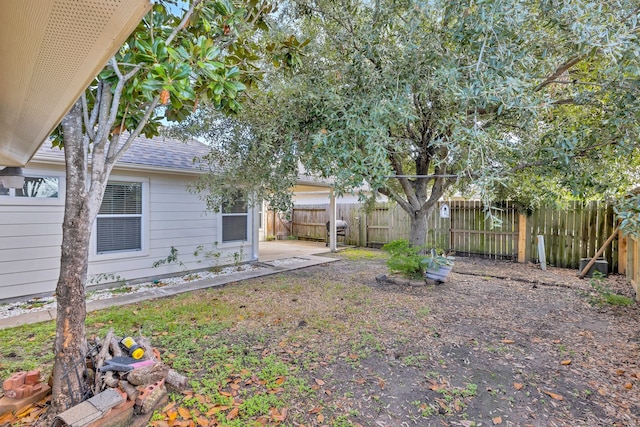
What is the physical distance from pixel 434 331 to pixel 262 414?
97.6 inches

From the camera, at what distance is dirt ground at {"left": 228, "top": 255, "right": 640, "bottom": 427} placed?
2465 millimetres

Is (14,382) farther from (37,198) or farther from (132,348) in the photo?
(37,198)

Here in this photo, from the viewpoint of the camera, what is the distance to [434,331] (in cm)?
399

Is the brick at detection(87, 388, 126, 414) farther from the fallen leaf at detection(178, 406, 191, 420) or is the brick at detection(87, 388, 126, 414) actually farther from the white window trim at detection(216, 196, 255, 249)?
the white window trim at detection(216, 196, 255, 249)

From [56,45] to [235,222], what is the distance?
23.3 feet

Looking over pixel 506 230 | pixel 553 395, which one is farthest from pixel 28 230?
pixel 506 230

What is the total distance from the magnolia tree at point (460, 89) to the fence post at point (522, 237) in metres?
3.38

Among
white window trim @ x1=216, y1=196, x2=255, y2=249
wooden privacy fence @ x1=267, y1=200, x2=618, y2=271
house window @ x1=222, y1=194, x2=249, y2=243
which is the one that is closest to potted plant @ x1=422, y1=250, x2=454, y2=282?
wooden privacy fence @ x1=267, y1=200, x2=618, y2=271

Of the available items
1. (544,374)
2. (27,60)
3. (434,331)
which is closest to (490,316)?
(434,331)

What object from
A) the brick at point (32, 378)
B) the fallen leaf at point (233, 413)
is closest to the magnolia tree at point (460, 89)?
the fallen leaf at point (233, 413)

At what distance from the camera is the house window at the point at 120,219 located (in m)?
5.85

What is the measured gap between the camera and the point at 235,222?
26.9 ft

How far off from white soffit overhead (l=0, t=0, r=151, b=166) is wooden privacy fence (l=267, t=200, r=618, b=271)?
226 inches

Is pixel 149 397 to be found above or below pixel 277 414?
above
